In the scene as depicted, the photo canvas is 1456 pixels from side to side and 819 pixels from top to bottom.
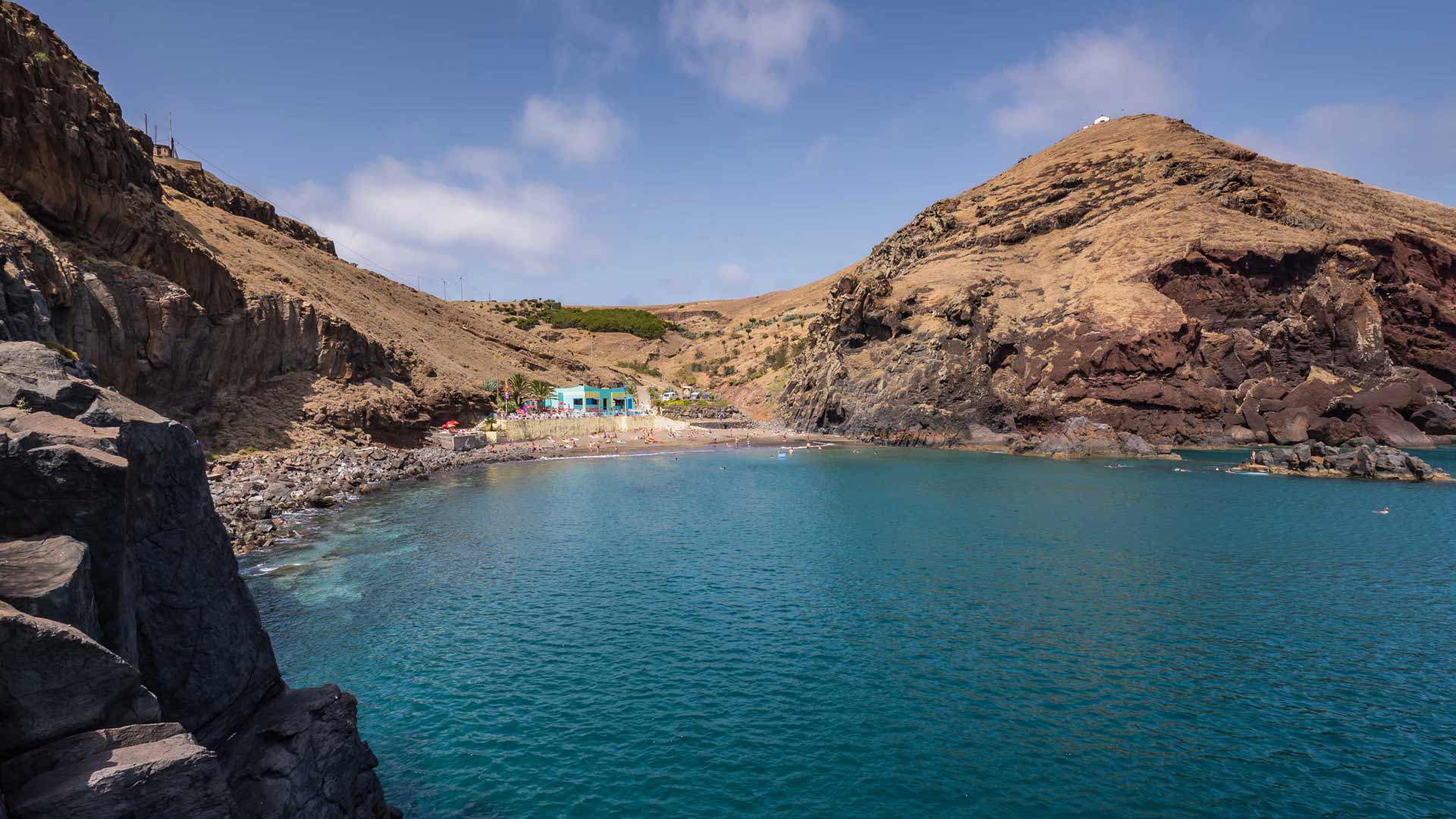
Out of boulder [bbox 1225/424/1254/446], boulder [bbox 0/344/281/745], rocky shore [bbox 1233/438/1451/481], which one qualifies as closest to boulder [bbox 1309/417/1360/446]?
boulder [bbox 1225/424/1254/446]

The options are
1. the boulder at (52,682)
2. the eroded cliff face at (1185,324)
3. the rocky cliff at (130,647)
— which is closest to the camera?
the boulder at (52,682)

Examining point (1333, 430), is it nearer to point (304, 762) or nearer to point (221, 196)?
point (304, 762)

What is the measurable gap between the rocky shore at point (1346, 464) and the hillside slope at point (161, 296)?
84.1 meters

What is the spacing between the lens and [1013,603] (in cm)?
2550

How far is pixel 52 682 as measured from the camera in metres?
6.46

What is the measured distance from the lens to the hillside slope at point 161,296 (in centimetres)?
3662

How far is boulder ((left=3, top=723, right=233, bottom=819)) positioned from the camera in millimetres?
6023

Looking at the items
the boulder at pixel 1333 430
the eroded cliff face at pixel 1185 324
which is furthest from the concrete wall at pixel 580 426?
the boulder at pixel 1333 430

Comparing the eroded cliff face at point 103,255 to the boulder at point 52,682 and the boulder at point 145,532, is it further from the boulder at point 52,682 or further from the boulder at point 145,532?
the boulder at point 52,682

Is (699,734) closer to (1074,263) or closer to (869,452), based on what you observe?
(869,452)

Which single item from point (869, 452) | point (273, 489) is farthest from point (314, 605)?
point (869, 452)

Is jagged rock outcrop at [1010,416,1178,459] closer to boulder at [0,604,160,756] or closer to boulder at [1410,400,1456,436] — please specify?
boulder at [1410,400,1456,436]

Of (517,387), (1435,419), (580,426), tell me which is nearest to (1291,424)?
(1435,419)

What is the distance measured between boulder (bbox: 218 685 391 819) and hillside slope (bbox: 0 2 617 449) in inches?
501
